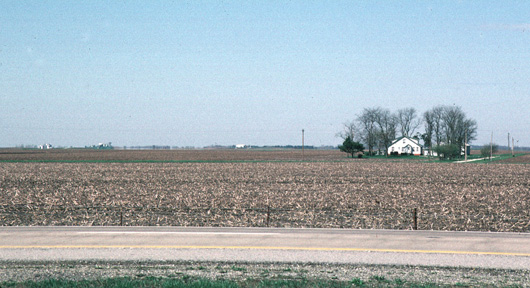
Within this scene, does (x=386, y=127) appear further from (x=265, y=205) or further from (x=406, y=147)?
(x=265, y=205)

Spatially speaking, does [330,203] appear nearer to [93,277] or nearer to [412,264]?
[412,264]

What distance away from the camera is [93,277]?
1046cm

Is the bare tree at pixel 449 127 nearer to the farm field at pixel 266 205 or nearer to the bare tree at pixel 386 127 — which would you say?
the bare tree at pixel 386 127

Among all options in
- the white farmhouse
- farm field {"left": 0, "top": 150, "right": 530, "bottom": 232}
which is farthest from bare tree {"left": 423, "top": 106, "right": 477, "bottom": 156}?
farm field {"left": 0, "top": 150, "right": 530, "bottom": 232}

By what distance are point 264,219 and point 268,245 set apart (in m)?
6.80

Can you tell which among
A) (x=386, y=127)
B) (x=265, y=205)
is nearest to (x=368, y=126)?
(x=386, y=127)

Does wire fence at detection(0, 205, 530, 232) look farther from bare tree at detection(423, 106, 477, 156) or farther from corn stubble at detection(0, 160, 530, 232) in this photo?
bare tree at detection(423, 106, 477, 156)

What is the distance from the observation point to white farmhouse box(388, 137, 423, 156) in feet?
A: 421

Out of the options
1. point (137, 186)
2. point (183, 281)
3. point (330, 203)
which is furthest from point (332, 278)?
point (137, 186)

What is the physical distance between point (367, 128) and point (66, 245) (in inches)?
4971

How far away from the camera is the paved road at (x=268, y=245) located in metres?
12.2

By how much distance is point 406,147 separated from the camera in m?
129

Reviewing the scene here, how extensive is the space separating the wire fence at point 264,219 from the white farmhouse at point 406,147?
10975 cm

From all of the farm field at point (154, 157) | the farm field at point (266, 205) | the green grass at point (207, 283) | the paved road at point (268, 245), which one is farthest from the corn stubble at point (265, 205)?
the farm field at point (154, 157)
